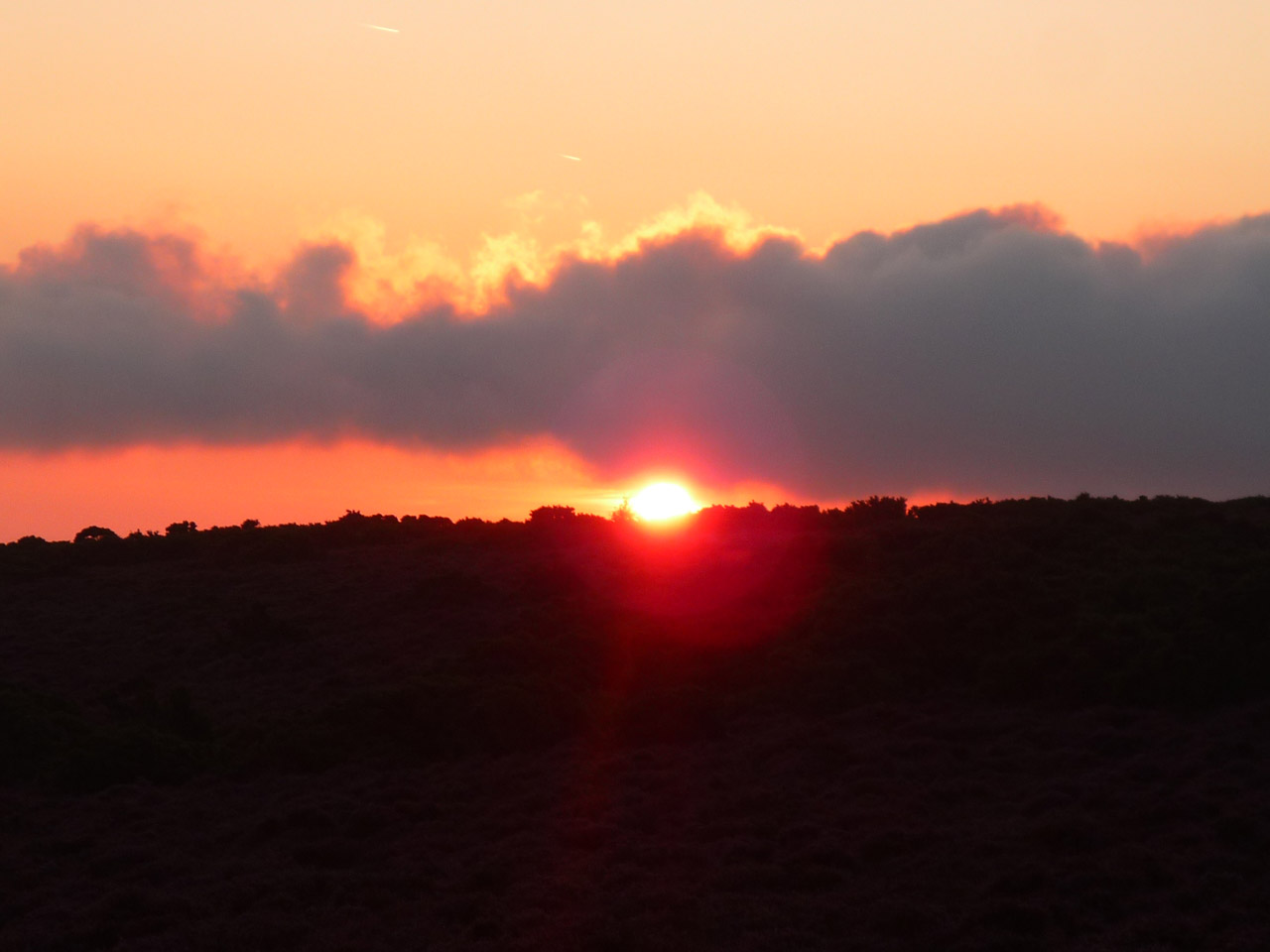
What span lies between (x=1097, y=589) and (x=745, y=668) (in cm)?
848

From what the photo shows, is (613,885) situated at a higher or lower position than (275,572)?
lower

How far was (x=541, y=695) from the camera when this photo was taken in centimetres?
2719

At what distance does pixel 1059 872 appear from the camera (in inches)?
695

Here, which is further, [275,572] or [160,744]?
[275,572]

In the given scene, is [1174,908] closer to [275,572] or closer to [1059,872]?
[1059,872]

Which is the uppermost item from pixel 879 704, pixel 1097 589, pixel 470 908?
pixel 1097 589

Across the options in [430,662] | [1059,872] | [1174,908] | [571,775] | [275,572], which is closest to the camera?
[1174,908]

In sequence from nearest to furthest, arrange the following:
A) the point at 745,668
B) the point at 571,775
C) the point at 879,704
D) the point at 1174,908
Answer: the point at 1174,908
the point at 571,775
the point at 879,704
the point at 745,668

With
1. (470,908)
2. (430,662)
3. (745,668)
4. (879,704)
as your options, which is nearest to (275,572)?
(430,662)

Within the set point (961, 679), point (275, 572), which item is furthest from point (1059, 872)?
point (275, 572)

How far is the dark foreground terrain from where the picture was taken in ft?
57.6

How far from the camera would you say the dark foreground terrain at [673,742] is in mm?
17562

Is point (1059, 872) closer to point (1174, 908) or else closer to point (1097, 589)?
point (1174, 908)

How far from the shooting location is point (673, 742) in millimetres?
25797
